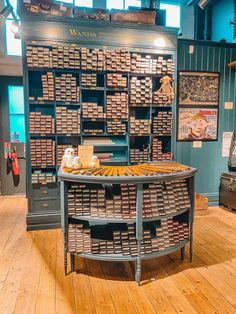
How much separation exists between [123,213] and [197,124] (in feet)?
9.48

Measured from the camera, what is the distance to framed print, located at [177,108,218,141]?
468 cm

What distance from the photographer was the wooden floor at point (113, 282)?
7.00 feet

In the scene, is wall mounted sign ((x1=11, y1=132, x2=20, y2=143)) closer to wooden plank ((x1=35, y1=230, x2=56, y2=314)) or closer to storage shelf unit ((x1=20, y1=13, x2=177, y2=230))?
storage shelf unit ((x1=20, y1=13, x2=177, y2=230))

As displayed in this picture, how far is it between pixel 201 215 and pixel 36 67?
10.7 ft

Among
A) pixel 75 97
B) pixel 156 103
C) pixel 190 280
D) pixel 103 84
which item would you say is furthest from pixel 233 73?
pixel 190 280

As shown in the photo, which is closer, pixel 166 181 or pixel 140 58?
pixel 166 181

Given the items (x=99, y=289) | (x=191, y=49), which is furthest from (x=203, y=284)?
(x=191, y=49)

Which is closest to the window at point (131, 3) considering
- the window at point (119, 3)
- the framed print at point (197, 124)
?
the window at point (119, 3)

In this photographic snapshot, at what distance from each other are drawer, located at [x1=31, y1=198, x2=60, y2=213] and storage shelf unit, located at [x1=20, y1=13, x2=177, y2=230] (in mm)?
14

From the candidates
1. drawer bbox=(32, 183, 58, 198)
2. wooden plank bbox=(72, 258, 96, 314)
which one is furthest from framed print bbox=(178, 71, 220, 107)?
wooden plank bbox=(72, 258, 96, 314)

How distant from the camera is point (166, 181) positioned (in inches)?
96.3

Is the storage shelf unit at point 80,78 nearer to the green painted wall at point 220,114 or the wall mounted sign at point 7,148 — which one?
the green painted wall at point 220,114

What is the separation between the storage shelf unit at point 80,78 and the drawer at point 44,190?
5 cm

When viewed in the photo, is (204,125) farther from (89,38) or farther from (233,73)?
(89,38)
